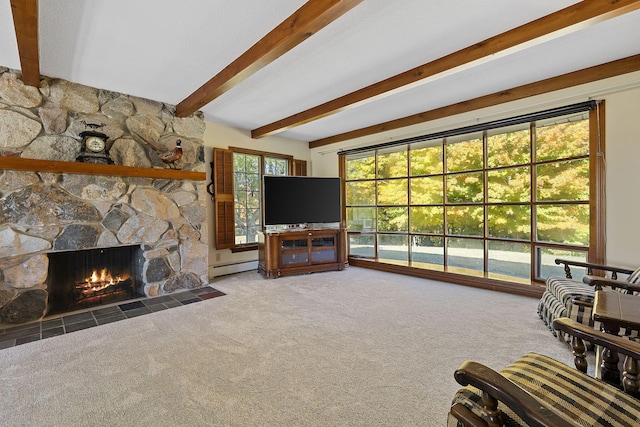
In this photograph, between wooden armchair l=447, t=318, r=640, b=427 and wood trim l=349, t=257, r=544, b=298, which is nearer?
wooden armchair l=447, t=318, r=640, b=427

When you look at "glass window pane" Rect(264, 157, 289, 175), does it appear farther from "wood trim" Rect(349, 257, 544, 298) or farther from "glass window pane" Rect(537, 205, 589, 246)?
"glass window pane" Rect(537, 205, 589, 246)

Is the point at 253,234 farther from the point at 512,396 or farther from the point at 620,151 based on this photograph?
the point at 620,151

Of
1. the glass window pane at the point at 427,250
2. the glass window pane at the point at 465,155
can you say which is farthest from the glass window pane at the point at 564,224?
the glass window pane at the point at 427,250

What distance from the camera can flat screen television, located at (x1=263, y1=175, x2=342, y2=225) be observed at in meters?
4.67

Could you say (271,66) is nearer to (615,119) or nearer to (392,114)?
(392,114)

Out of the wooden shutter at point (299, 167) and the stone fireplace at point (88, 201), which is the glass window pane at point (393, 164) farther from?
the stone fireplace at point (88, 201)

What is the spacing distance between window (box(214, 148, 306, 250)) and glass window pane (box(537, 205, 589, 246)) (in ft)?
13.0

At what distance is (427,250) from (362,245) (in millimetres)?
1226

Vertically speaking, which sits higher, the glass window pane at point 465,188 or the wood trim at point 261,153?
the wood trim at point 261,153

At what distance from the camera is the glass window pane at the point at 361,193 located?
205 inches

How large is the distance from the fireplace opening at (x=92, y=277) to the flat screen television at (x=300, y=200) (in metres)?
1.94

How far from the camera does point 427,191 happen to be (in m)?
4.51

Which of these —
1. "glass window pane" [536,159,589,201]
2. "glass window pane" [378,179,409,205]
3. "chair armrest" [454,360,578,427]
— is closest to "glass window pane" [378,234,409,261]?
"glass window pane" [378,179,409,205]

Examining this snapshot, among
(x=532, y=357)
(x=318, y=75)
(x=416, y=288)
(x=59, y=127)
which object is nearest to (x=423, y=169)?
(x=416, y=288)
